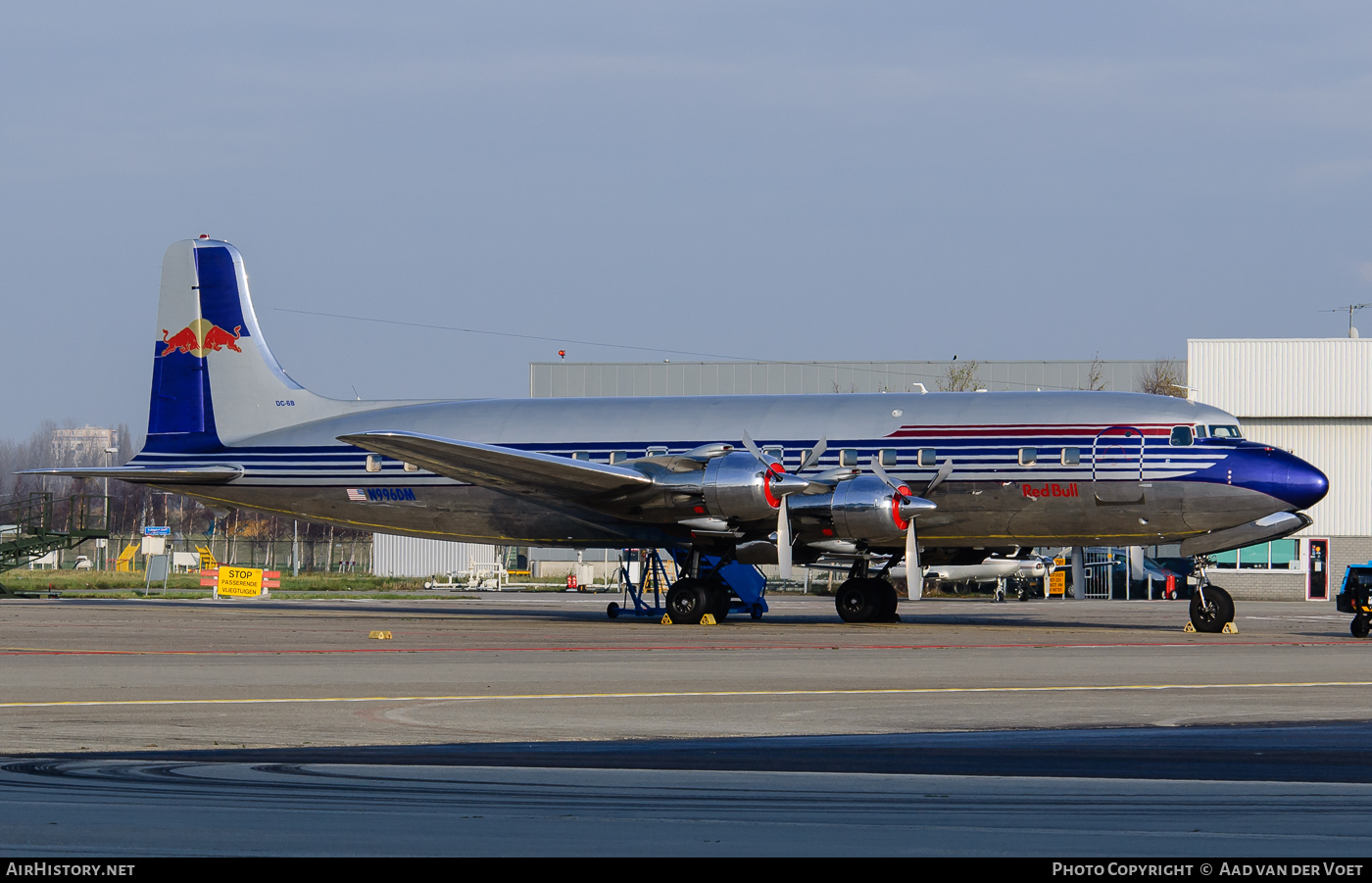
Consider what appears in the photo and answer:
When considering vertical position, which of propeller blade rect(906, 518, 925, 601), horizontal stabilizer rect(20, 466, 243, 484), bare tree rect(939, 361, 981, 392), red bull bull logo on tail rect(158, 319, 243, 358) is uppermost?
bare tree rect(939, 361, 981, 392)

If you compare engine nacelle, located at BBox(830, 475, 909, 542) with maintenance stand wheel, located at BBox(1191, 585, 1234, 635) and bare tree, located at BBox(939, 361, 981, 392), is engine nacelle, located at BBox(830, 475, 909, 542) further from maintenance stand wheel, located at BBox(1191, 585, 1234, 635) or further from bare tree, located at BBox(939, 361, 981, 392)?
bare tree, located at BBox(939, 361, 981, 392)

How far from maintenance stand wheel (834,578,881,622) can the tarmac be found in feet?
23.9

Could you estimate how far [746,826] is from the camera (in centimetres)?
591

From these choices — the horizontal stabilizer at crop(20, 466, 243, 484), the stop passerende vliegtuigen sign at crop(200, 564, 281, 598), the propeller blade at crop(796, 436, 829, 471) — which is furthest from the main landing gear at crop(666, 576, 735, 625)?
the stop passerende vliegtuigen sign at crop(200, 564, 281, 598)

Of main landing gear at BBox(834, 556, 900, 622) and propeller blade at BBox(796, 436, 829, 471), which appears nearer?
propeller blade at BBox(796, 436, 829, 471)

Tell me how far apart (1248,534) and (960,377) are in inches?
1643

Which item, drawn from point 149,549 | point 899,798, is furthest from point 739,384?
point 899,798

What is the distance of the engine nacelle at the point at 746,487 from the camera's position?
25391 mm

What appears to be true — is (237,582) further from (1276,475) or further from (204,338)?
(1276,475)

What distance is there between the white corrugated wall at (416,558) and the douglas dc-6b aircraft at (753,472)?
4097 centimetres

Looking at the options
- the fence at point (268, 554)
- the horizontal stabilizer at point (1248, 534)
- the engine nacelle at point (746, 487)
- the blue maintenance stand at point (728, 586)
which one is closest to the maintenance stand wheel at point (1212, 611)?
the horizontal stabilizer at point (1248, 534)

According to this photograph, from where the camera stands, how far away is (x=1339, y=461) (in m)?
50.8

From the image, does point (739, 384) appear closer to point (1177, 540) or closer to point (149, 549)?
point (149, 549)

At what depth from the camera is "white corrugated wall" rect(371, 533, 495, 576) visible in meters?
72.9
